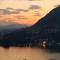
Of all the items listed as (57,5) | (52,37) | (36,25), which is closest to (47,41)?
(52,37)

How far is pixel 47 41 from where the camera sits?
2.39 m

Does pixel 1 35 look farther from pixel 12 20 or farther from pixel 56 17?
pixel 56 17

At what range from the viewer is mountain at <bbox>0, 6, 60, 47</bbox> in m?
2.37

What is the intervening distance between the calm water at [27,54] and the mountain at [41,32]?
0.35 ft

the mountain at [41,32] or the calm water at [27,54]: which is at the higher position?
the mountain at [41,32]

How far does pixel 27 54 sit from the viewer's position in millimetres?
2379

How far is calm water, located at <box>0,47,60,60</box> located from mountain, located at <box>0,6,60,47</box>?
0.11 meters

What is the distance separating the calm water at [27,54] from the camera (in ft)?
7.77

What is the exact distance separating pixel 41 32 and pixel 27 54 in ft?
1.00

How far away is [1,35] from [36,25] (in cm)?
43

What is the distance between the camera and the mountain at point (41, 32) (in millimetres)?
2365

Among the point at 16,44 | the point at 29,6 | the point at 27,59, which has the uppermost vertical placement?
the point at 29,6

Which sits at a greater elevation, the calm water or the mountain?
the mountain

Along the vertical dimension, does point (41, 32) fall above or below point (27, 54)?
above
